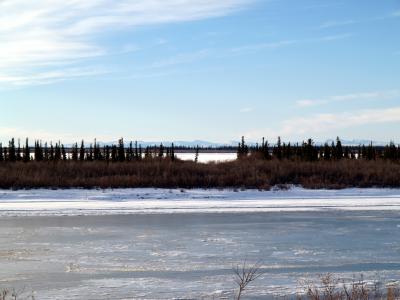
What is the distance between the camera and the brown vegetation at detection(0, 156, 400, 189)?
26484mm

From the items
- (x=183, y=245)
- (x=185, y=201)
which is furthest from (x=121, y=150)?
(x=183, y=245)

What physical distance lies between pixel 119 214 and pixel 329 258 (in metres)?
8.97

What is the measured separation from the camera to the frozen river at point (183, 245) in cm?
906

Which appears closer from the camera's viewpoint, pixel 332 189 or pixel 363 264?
pixel 363 264

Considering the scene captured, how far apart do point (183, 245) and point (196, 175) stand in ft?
Result: 50.3

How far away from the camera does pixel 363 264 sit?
10.6 m

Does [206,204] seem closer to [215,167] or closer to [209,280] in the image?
[215,167]

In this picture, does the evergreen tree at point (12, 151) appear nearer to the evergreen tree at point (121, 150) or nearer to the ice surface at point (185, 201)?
the evergreen tree at point (121, 150)

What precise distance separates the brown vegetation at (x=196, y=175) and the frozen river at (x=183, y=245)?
3.81 m

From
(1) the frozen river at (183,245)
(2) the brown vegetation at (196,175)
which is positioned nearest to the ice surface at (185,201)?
(1) the frozen river at (183,245)

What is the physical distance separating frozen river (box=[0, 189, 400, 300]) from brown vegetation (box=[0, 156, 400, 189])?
12.5 ft

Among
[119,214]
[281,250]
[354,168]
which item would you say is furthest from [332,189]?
[281,250]

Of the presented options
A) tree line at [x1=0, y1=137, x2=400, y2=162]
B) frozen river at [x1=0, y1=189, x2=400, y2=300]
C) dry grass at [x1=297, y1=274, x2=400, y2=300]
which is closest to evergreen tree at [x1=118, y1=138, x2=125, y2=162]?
tree line at [x1=0, y1=137, x2=400, y2=162]

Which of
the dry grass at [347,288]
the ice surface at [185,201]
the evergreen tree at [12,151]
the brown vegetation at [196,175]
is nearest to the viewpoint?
the dry grass at [347,288]
